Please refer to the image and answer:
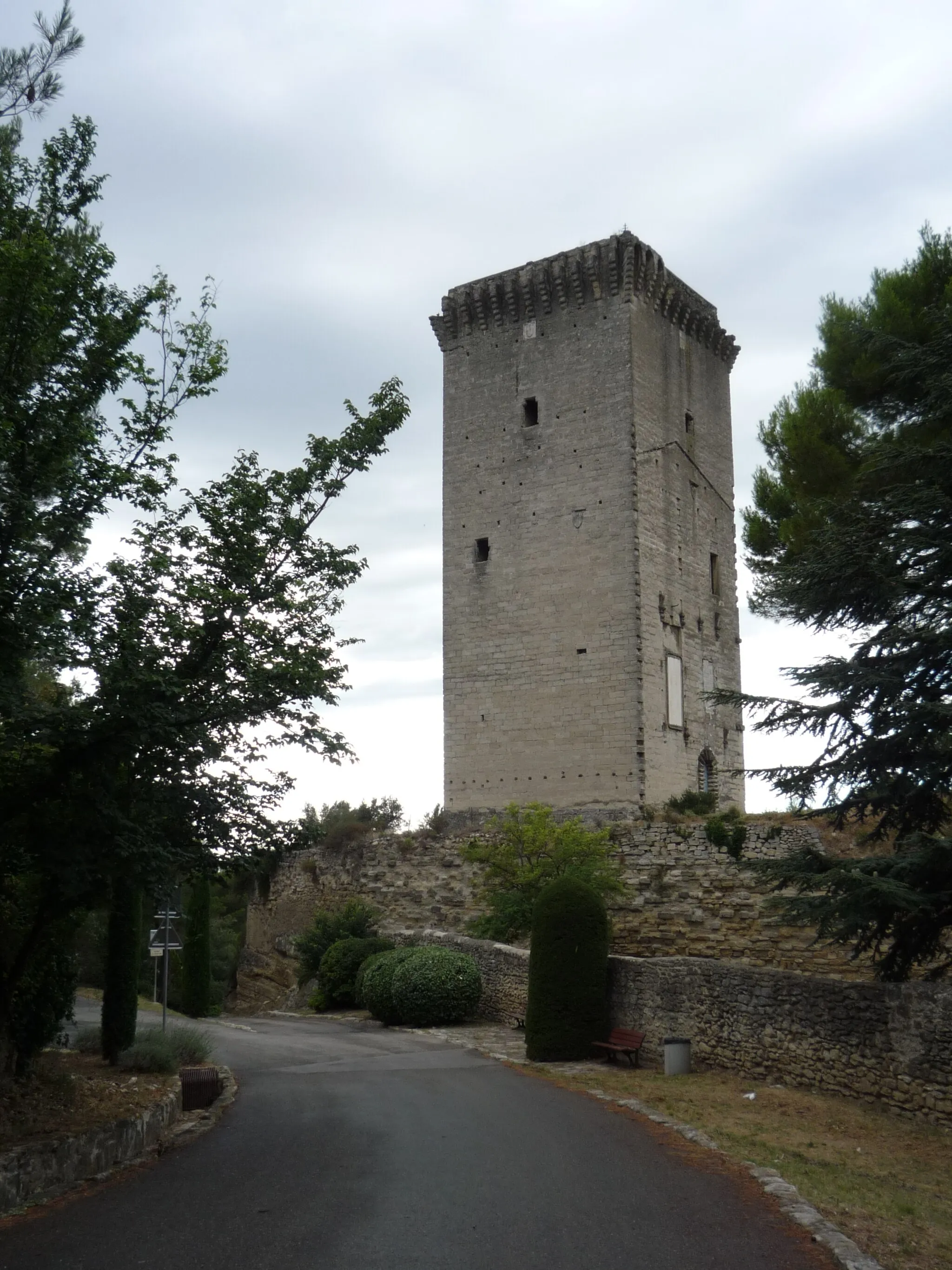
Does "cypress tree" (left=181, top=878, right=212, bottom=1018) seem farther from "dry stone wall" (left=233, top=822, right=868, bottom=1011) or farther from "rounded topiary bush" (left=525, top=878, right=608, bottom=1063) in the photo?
"rounded topiary bush" (left=525, top=878, right=608, bottom=1063)

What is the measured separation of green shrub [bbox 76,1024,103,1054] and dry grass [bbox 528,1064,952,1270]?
18.8 ft

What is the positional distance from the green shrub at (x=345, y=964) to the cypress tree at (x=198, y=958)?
5.37m

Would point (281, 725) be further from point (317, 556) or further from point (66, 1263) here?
point (66, 1263)

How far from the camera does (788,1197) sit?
7.59 m

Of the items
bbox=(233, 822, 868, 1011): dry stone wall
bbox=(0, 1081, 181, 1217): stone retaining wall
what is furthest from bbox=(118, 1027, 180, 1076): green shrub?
bbox=(233, 822, 868, 1011): dry stone wall

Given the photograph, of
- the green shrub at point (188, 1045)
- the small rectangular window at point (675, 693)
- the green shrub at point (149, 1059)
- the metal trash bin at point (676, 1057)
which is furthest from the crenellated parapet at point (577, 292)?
the green shrub at point (149, 1059)

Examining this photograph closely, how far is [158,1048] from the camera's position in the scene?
13.2m

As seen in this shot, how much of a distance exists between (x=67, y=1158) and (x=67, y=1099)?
166 cm

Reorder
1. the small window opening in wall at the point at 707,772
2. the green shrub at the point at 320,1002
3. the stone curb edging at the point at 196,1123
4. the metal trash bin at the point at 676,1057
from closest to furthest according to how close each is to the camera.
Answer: the stone curb edging at the point at 196,1123 < the metal trash bin at the point at 676,1057 < the green shrub at the point at 320,1002 < the small window opening in wall at the point at 707,772

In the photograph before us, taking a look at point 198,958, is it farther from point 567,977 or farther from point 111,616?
point 111,616

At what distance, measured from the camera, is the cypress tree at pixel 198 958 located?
28234 millimetres

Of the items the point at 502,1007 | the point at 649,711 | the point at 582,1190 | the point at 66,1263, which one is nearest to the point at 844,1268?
the point at 582,1190

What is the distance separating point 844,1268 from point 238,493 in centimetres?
811

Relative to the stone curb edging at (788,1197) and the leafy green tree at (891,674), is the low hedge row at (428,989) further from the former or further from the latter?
the leafy green tree at (891,674)
